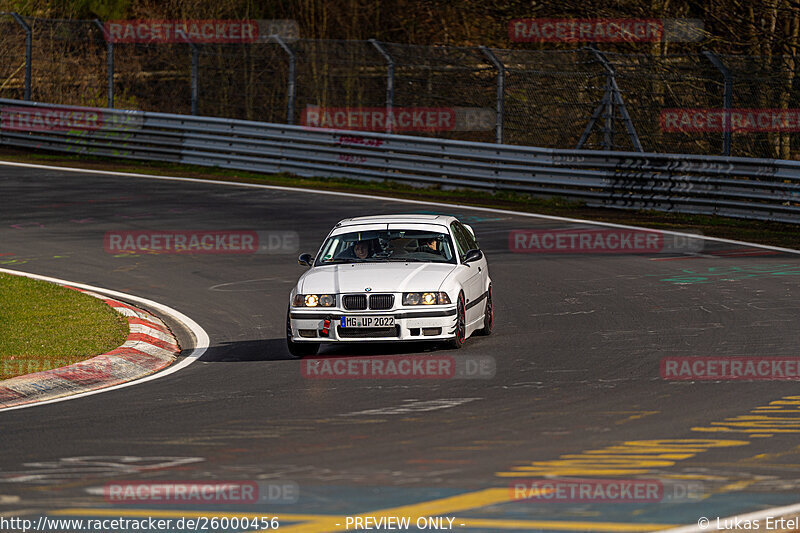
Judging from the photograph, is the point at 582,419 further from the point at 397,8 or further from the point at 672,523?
the point at 397,8

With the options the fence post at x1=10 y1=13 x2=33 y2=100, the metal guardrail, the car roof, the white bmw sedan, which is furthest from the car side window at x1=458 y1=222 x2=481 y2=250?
the fence post at x1=10 y1=13 x2=33 y2=100

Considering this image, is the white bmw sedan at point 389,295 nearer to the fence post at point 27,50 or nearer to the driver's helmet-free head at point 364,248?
the driver's helmet-free head at point 364,248

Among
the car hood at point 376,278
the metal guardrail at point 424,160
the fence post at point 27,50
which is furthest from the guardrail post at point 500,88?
the car hood at point 376,278

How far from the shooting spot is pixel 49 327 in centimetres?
1347

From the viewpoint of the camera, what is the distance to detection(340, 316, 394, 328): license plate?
469 inches

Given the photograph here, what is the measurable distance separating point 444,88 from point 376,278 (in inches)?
801

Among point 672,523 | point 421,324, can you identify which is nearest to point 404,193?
point 421,324

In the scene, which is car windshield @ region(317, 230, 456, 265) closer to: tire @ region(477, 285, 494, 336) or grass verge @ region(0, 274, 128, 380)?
tire @ region(477, 285, 494, 336)

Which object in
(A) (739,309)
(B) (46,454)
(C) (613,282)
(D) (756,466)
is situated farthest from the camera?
(C) (613,282)

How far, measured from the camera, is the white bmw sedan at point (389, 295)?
11.9 m

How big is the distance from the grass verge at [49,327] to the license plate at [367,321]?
7.91 feet

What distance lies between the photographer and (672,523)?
6227 millimetres

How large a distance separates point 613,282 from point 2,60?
24.3 metres

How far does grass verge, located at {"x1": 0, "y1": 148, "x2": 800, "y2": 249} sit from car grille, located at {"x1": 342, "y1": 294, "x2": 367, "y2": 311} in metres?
10.1
